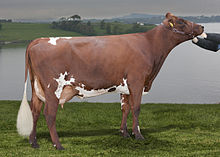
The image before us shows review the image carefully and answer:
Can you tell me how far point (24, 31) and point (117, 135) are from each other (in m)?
123

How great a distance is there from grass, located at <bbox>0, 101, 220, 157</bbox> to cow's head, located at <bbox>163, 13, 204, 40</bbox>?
2.45m

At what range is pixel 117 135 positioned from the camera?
804cm

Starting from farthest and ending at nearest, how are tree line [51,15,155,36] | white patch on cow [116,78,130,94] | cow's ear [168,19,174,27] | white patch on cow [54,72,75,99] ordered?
tree line [51,15,155,36] → cow's ear [168,19,174,27] → white patch on cow [116,78,130,94] → white patch on cow [54,72,75,99]

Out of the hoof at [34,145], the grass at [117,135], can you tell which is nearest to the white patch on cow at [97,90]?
the grass at [117,135]

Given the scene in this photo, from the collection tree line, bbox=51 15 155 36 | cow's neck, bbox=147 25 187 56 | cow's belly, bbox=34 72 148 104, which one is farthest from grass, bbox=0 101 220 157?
tree line, bbox=51 15 155 36

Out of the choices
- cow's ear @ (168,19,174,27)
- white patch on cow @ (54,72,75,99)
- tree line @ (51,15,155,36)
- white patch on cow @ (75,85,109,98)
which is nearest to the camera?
white patch on cow @ (54,72,75,99)

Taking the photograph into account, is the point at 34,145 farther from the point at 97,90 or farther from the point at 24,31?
the point at 24,31

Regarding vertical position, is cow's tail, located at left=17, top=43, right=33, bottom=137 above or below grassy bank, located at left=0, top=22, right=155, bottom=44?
above

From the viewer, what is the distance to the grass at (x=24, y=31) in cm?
11438

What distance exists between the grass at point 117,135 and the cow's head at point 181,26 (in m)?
2.45

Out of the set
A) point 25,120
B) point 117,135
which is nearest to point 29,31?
point 117,135

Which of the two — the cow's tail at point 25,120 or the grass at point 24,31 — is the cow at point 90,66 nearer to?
the cow's tail at point 25,120

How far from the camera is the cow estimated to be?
6695 mm

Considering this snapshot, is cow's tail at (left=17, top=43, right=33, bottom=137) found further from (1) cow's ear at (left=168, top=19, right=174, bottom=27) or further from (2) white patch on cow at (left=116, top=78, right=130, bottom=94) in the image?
(1) cow's ear at (left=168, top=19, right=174, bottom=27)
